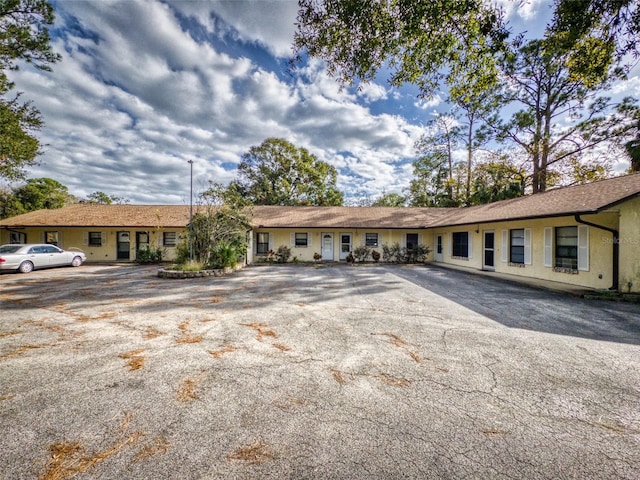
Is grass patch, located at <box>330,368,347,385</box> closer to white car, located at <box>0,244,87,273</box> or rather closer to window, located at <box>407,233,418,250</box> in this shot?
white car, located at <box>0,244,87,273</box>

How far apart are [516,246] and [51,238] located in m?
28.3

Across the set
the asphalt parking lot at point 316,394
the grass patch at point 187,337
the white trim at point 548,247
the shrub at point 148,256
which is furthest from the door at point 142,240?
the white trim at point 548,247

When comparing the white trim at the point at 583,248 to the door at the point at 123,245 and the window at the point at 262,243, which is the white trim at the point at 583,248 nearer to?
the window at the point at 262,243

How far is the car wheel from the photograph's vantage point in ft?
41.2

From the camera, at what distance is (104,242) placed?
1848 centimetres

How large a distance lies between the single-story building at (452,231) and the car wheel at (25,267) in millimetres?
5432

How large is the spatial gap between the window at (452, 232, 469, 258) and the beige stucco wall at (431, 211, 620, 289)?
0.32m

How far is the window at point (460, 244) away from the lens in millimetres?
15664

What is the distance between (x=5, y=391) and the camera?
2.92 meters

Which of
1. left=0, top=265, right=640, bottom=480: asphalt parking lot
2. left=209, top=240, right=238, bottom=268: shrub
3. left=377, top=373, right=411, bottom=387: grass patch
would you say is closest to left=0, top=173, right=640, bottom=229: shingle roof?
left=209, top=240, right=238, bottom=268: shrub

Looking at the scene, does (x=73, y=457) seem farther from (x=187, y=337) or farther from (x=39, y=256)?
(x=39, y=256)

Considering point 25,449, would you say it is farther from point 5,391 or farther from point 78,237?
point 78,237

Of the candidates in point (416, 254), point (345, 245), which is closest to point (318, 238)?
point (345, 245)

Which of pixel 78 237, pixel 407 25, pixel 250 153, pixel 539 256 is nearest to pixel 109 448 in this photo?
pixel 407 25
